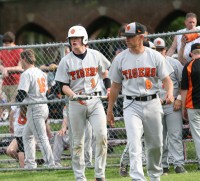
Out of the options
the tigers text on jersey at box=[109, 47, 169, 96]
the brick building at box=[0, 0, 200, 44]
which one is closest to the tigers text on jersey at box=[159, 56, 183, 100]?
the tigers text on jersey at box=[109, 47, 169, 96]

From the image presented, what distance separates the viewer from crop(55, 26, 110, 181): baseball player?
1211 centimetres

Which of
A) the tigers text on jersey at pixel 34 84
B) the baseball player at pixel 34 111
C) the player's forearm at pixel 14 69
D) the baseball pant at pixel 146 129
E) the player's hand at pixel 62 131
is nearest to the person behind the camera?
the baseball pant at pixel 146 129

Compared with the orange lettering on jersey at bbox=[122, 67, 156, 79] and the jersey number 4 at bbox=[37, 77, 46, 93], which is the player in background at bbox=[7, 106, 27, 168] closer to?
the jersey number 4 at bbox=[37, 77, 46, 93]

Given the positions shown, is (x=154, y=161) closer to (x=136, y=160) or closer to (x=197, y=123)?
(x=136, y=160)

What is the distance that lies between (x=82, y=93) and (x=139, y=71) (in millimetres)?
1407

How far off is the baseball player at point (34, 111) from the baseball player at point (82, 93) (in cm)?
206

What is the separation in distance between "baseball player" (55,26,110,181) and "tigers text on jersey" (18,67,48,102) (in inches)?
77.9

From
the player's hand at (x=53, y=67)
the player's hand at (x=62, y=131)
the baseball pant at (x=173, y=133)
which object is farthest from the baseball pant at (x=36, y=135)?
the baseball pant at (x=173, y=133)

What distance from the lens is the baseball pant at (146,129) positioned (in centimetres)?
1095

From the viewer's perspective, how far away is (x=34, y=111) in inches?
567

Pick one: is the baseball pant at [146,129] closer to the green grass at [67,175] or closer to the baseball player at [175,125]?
the green grass at [67,175]

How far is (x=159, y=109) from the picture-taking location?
11109 millimetres

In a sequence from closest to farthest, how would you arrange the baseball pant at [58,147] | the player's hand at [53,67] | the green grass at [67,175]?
the green grass at [67,175], the baseball pant at [58,147], the player's hand at [53,67]

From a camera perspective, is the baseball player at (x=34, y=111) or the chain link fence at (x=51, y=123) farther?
the chain link fence at (x=51, y=123)
